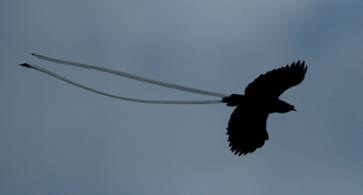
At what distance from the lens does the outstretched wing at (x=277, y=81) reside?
15.7 meters

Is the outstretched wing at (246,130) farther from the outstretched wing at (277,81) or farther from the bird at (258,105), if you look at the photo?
the outstretched wing at (277,81)

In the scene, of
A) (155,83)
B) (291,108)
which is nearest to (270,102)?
(291,108)

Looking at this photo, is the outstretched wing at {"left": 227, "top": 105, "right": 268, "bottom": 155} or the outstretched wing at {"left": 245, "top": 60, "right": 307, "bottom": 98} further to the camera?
the outstretched wing at {"left": 227, "top": 105, "right": 268, "bottom": 155}

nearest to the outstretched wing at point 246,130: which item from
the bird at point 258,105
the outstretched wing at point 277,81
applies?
the bird at point 258,105

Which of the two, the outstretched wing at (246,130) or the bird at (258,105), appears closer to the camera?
the bird at (258,105)

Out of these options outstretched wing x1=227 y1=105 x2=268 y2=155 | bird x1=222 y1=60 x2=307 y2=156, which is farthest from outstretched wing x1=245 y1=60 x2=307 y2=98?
outstretched wing x1=227 y1=105 x2=268 y2=155

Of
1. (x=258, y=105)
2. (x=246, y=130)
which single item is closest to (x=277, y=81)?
(x=258, y=105)

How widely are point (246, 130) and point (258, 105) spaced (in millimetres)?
1028

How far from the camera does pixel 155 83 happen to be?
10.6 m

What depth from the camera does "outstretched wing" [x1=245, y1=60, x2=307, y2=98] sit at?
617 inches

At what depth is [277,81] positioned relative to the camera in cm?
1616

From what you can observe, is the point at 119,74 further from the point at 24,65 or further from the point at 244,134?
the point at 244,134

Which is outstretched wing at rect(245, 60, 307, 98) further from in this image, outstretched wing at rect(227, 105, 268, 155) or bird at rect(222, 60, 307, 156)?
outstretched wing at rect(227, 105, 268, 155)

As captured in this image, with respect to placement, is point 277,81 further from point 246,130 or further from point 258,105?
point 246,130
